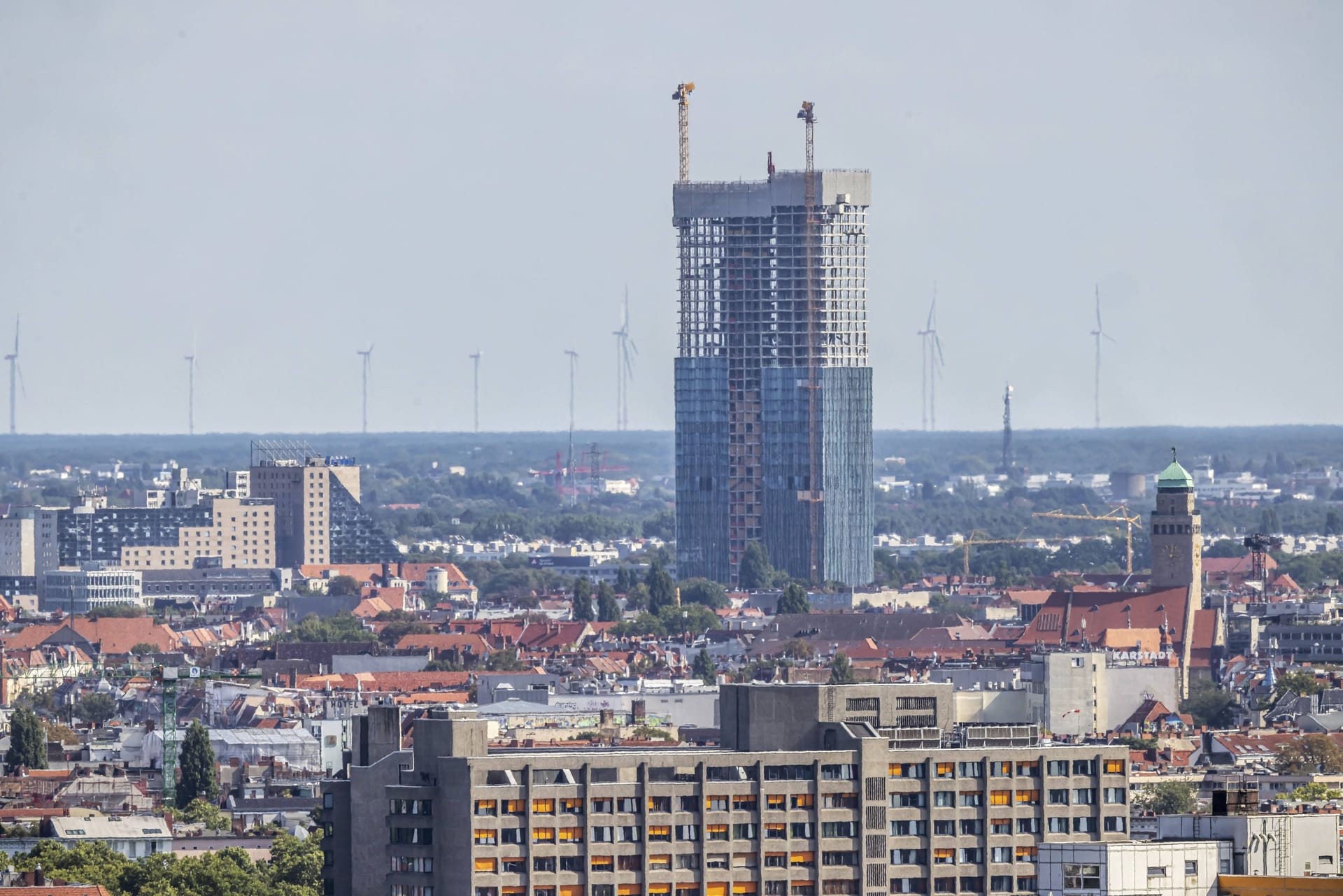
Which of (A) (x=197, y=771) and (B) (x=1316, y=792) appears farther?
(A) (x=197, y=771)

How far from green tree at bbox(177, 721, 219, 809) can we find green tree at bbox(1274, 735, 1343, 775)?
36137mm

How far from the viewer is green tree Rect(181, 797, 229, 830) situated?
477 ft

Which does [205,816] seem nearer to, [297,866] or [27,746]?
[27,746]

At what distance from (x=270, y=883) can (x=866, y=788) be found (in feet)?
74.6

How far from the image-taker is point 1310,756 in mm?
162625

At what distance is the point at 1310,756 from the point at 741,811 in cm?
6393

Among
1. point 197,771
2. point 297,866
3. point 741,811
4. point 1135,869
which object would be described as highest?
point 1135,869

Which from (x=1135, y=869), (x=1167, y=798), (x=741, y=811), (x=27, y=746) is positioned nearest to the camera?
(x=1135, y=869)

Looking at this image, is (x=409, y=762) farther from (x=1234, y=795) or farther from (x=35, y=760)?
(x=35, y=760)

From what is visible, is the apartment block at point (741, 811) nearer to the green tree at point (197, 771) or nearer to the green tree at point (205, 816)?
the green tree at point (205, 816)

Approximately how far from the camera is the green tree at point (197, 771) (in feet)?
519

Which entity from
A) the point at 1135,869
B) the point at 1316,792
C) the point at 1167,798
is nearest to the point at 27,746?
the point at 1167,798

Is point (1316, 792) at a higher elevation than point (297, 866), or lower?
higher

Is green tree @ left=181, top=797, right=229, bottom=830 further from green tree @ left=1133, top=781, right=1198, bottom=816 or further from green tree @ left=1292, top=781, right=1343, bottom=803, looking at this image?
green tree @ left=1292, top=781, right=1343, bottom=803
